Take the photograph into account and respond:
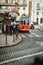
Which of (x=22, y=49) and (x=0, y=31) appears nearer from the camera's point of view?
(x=22, y=49)

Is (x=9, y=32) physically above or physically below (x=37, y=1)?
below

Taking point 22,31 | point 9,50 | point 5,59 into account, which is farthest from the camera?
point 22,31

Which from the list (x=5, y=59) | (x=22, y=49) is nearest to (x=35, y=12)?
(x=22, y=49)

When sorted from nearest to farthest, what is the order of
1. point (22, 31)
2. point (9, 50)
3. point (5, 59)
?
point (5, 59), point (9, 50), point (22, 31)

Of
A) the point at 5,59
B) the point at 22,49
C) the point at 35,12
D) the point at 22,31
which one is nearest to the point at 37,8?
the point at 35,12

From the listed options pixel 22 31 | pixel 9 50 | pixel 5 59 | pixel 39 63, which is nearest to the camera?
pixel 39 63

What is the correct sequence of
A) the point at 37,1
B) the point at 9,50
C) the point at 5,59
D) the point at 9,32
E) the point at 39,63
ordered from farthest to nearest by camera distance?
the point at 37,1
the point at 9,32
the point at 9,50
the point at 5,59
the point at 39,63

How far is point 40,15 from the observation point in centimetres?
6756

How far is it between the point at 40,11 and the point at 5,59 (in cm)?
5072

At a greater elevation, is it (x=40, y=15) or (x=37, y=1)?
(x=37, y=1)

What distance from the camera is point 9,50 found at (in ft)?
72.9

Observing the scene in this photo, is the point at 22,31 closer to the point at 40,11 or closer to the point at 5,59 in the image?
the point at 5,59

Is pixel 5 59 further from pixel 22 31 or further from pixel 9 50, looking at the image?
pixel 22 31

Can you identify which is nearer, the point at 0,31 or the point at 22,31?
→ the point at 0,31
